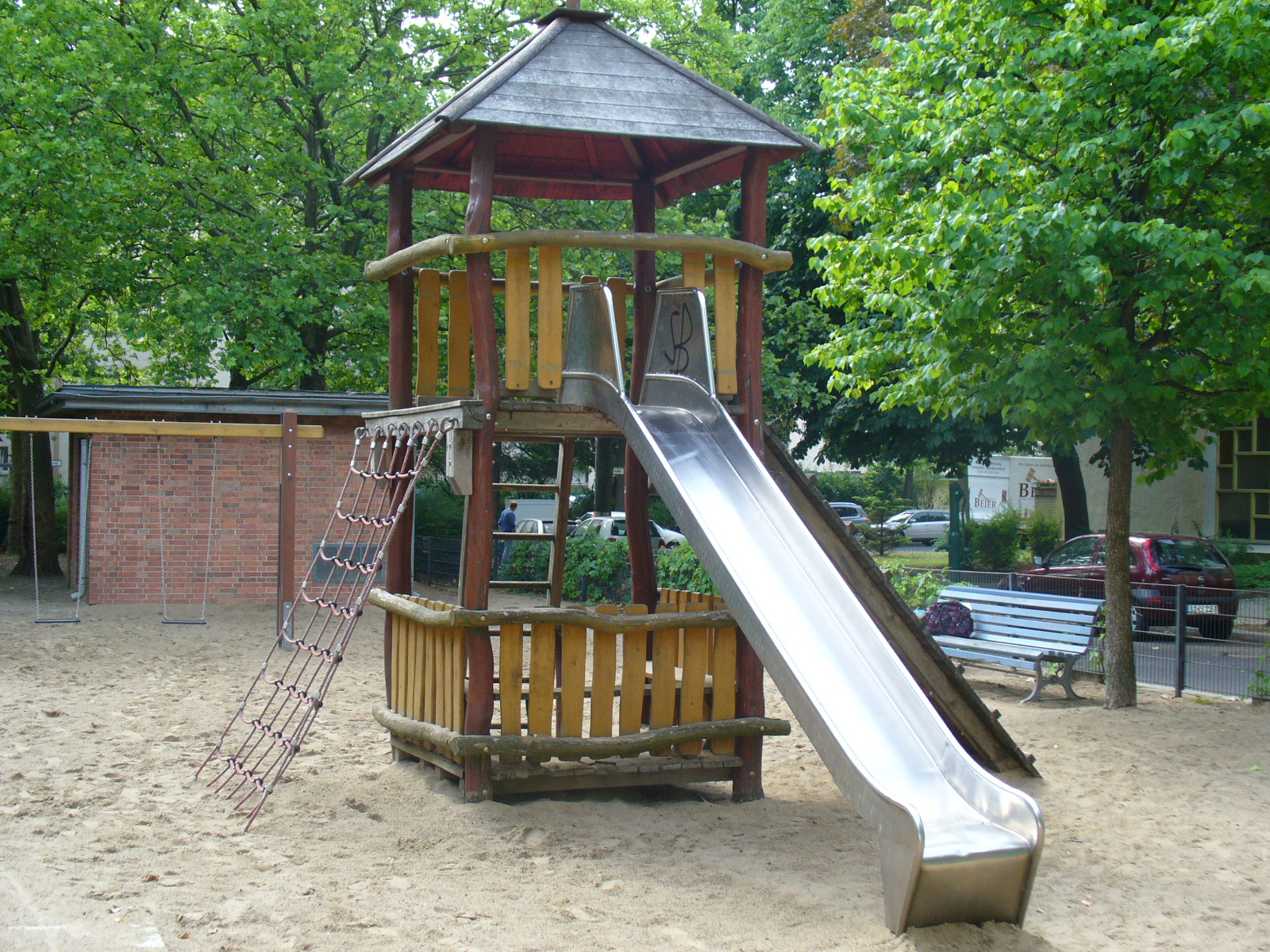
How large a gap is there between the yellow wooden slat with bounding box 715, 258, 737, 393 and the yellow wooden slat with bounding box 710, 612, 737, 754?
Answer: 4.69ft

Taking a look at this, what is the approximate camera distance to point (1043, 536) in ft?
84.9

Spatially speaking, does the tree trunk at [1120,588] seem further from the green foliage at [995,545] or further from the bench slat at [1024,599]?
the green foliage at [995,545]

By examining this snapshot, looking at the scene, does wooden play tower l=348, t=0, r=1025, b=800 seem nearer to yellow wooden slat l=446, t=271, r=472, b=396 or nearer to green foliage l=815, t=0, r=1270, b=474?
yellow wooden slat l=446, t=271, r=472, b=396

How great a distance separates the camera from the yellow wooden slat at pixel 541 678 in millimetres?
6340

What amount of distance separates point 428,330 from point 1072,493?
17394 mm

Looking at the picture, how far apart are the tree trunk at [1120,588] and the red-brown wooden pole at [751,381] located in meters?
4.28

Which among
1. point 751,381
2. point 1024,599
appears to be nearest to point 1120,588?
point 1024,599

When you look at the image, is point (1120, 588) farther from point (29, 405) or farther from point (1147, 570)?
point (29, 405)

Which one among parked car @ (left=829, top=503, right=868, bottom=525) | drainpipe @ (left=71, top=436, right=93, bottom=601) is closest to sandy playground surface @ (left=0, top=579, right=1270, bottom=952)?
drainpipe @ (left=71, top=436, right=93, bottom=601)

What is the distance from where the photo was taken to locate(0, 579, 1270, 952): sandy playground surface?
14.6 feet

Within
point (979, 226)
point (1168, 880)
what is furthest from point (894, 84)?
point (1168, 880)

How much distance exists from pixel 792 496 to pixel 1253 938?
332 centimetres

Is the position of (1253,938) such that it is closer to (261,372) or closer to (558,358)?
(558,358)

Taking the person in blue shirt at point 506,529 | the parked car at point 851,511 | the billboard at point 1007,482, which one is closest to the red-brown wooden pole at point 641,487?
the person in blue shirt at point 506,529
